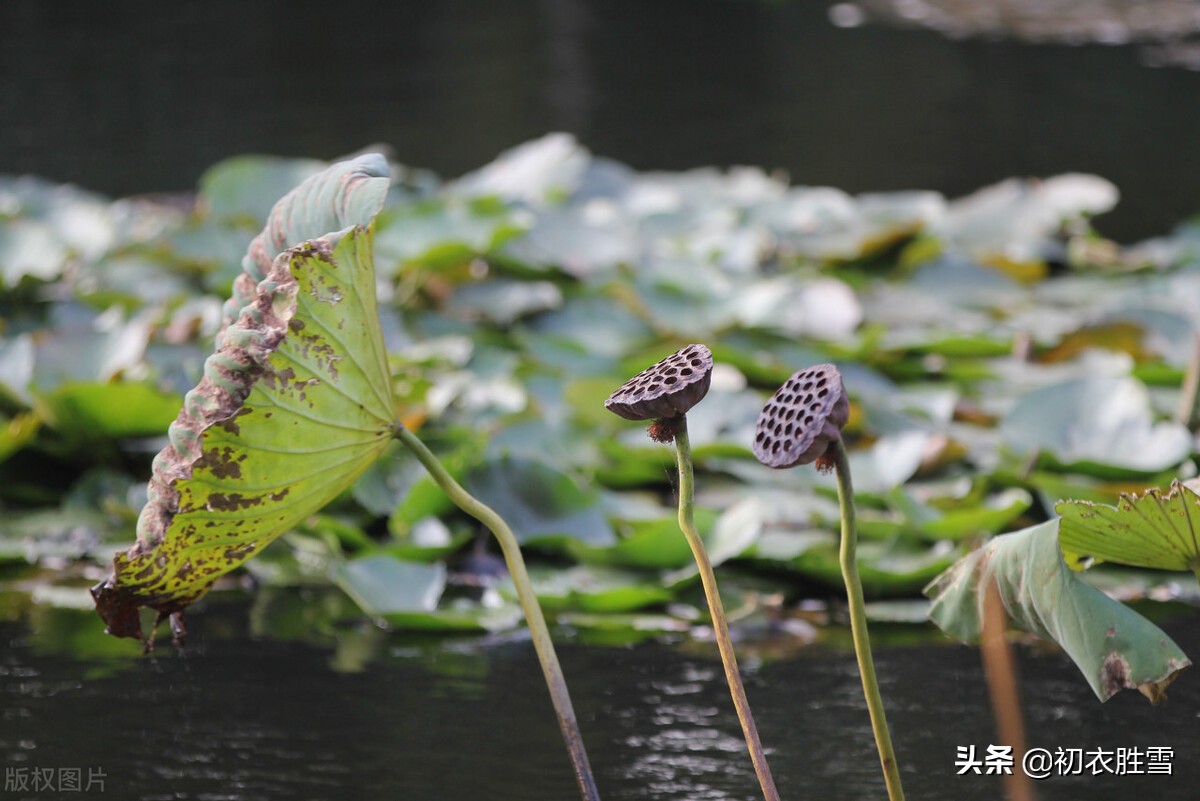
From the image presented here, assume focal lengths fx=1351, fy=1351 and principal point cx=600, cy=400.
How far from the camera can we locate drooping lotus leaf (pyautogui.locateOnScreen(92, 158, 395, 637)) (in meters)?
0.68

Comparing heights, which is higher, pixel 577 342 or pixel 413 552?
pixel 577 342

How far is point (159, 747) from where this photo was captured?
1032 millimetres

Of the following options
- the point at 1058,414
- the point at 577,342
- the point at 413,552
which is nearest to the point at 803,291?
the point at 577,342

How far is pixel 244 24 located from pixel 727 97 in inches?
97.2

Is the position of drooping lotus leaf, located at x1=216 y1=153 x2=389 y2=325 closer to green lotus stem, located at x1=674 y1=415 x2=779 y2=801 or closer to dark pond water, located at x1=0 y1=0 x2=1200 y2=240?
green lotus stem, located at x1=674 y1=415 x2=779 y2=801

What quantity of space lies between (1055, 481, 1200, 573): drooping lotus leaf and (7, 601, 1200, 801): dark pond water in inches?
12.7

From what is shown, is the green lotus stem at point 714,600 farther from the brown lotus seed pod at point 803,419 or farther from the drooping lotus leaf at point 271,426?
the drooping lotus leaf at point 271,426

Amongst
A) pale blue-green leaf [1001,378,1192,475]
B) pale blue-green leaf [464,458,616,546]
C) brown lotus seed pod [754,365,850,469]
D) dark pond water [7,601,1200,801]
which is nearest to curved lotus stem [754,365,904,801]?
brown lotus seed pod [754,365,850,469]

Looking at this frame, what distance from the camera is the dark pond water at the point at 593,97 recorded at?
3484 millimetres

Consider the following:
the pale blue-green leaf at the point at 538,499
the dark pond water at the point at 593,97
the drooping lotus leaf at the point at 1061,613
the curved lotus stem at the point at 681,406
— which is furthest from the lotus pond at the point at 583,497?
the dark pond water at the point at 593,97

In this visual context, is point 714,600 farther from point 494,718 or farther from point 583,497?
point 583,497

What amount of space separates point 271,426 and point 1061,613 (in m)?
0.40

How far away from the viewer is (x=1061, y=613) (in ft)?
2.01

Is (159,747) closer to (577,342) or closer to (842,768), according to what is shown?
(842,768)
